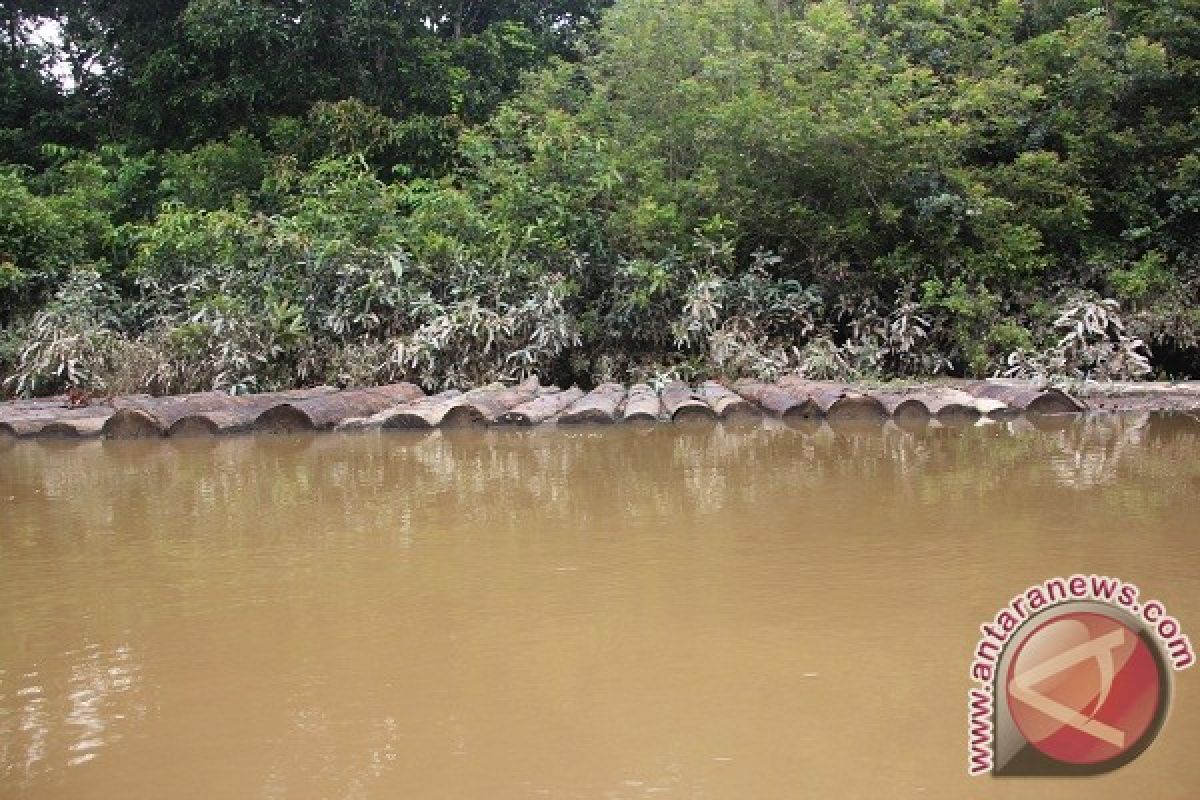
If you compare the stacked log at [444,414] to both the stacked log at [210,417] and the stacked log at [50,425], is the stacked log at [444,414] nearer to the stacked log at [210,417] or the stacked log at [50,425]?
the stacked log at [210,417]

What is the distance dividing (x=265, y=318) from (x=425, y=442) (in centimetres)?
437

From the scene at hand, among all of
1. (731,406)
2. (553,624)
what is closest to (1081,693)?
(553,624)

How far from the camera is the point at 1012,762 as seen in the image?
2.08m

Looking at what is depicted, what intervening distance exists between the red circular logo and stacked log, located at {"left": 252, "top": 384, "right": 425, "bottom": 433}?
740 centimetres

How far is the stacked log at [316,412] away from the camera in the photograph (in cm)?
872

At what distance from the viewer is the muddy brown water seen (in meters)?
2.21

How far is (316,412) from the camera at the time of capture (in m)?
8.75

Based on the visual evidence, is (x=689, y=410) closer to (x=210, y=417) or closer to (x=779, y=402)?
(x=779, y=402)

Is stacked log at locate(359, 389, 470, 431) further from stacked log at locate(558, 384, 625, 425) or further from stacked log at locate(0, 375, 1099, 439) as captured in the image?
stacked log at locate(558, 384, 625, 425)

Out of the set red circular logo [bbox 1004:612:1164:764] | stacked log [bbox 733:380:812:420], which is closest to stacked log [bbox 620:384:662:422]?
stacked log [bbox 733:380:812:420]

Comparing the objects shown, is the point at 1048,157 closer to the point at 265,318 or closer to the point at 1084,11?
→ the point at 1084,11

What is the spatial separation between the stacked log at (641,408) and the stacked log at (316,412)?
2386 millimetres

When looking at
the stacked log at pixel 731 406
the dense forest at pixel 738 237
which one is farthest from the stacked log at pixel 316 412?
the stacked log at pixel 731 406

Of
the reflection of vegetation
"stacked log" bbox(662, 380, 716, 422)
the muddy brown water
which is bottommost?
the muddy brown water
